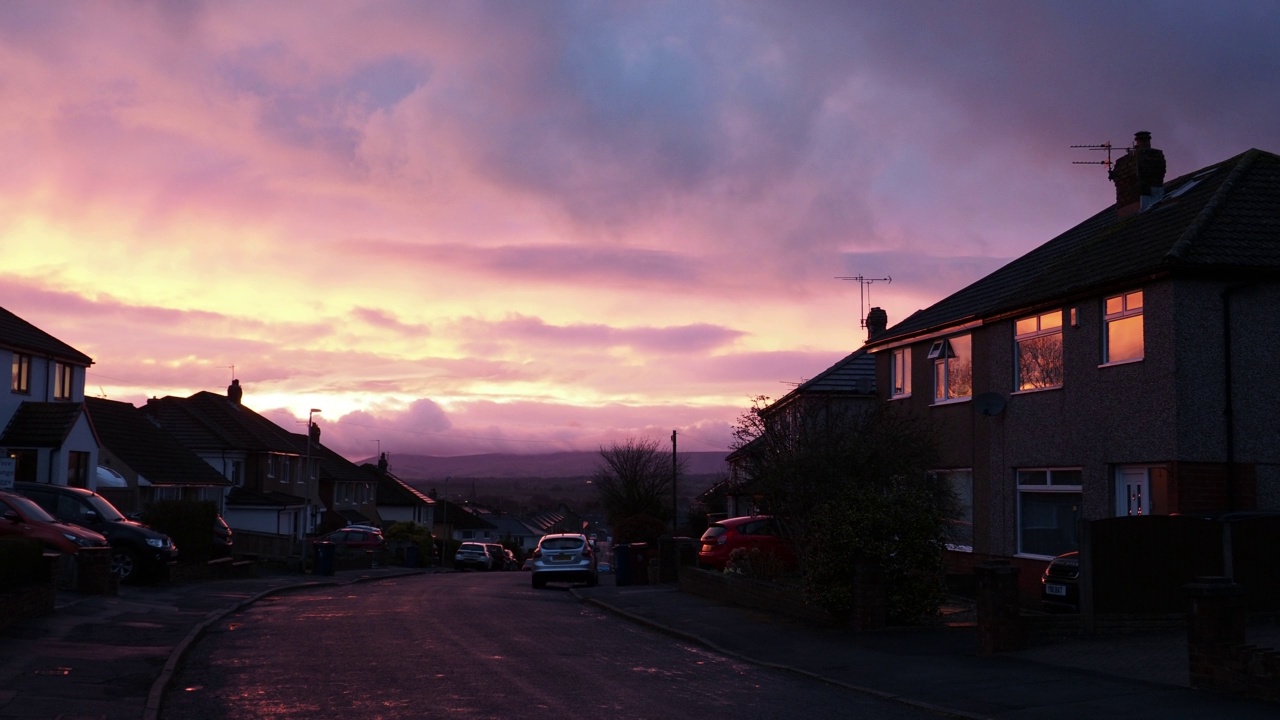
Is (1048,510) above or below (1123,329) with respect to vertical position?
below

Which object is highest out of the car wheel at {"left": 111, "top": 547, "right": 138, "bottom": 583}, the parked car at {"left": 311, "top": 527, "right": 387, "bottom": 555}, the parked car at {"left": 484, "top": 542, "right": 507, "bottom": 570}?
the car wheel at {"left": 111, "top": 547, "right": 138, "bottom": 583}

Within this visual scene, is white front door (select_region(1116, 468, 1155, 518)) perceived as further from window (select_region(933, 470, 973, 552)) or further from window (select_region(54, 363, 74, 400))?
window (select_region(54, 363, 74, 400))

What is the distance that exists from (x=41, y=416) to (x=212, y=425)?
26399 mm

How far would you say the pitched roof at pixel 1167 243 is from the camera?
18.9m

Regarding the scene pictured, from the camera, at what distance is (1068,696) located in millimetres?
11461

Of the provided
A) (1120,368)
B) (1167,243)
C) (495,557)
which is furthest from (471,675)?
(495,557)

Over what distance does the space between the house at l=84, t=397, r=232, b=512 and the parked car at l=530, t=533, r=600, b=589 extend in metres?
14.9

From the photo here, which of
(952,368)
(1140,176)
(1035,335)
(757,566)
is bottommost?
(757,566)

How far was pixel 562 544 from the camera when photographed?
3294 cm

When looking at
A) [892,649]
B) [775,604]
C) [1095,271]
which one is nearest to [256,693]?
[892,649]

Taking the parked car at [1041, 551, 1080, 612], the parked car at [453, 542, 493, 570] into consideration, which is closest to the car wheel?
the parked car at [1041, 551, 1080, 612]

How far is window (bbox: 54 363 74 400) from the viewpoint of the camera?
36875mm

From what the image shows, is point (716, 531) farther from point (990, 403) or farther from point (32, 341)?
point (32, 341)

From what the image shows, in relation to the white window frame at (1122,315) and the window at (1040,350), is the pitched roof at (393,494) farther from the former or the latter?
the white window frame at (1122,315)
